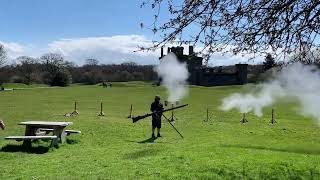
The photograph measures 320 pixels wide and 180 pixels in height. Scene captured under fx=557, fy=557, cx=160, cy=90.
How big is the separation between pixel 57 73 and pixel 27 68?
26351mm

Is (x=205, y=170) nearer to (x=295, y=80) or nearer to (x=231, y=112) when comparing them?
(x=295, y=80)

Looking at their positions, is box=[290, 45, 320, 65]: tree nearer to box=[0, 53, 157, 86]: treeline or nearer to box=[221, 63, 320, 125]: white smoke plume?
box=[221, 63, 320, 125]: white smoke plume

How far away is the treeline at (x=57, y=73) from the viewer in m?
142

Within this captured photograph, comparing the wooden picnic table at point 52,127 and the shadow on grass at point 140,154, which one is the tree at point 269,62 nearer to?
the shadow on grass at point 140,154

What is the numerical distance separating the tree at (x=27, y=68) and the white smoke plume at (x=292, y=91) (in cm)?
11459

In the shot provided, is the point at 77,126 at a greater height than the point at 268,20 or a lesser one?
lesser

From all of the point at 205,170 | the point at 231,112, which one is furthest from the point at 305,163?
the point at 231,112

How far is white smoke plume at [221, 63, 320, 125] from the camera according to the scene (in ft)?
73.2

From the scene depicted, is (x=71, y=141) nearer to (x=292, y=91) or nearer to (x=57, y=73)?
(x=292, y=91)

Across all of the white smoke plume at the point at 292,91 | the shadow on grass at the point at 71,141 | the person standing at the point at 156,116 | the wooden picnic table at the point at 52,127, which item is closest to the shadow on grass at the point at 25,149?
the wooden picnic table at the point at 52,127

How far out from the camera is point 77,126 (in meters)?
27.0

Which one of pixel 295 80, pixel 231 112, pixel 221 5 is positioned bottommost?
pixel 231 112

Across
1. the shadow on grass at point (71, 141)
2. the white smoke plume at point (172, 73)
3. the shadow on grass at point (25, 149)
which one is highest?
the white smoke plume at point (172, 73)

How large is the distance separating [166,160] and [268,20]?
4.52 m
